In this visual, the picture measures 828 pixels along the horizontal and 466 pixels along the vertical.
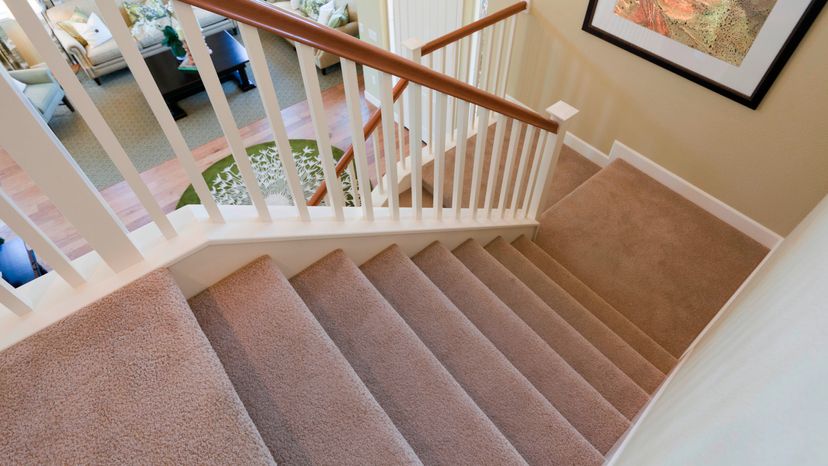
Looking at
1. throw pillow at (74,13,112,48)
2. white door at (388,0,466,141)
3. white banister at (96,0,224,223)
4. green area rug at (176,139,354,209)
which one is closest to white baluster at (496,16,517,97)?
white door at (388,0,466,141)

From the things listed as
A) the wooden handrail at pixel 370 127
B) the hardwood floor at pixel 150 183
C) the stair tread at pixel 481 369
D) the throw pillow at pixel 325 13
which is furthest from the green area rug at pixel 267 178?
the stair tread at pixel 481 369

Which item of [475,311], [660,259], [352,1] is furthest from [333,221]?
[352,1]

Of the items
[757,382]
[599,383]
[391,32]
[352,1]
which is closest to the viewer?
[757,382]

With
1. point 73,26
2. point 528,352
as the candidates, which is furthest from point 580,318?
point 73,26

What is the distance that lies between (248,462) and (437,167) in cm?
129

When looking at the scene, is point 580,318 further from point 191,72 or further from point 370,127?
point 191,72

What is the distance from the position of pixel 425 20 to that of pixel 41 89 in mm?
4192

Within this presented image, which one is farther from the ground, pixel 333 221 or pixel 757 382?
pixel 757 382

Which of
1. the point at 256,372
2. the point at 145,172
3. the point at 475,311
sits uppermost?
the point at 256,372

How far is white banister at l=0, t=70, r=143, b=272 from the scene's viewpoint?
926mm

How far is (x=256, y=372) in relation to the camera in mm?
1283

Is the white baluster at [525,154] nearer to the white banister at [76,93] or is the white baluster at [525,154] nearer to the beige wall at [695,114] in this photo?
the beige wall at [695,114]

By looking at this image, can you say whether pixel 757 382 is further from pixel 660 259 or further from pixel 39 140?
pixel 660 259

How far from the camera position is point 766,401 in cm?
58
